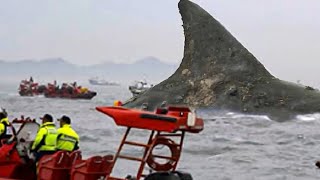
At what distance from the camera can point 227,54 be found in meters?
55.1

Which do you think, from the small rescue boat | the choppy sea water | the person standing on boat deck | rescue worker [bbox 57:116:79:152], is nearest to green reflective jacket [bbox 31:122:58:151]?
the person standing on boat deck

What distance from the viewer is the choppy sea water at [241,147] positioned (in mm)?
20500

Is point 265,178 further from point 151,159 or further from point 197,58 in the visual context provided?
point 197,58

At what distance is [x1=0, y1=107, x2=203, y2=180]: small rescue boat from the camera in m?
8.52

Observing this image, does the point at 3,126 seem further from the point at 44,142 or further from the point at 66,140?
the point at 66,140

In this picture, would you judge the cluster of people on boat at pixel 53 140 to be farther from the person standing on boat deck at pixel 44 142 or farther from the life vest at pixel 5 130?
the life vest at pixel 5 130

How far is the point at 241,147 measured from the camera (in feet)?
93.9

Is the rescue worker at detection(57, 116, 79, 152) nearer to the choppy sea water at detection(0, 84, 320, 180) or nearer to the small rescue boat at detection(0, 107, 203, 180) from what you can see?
the small rescue boat at detection(0, 107, 203, 180)

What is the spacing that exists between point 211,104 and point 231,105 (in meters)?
1.57

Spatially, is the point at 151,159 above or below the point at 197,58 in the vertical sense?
below

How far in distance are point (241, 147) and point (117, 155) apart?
2014cm

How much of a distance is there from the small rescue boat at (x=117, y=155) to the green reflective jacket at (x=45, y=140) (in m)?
0.28

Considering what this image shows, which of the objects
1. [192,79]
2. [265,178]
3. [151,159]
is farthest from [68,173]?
[192,79]

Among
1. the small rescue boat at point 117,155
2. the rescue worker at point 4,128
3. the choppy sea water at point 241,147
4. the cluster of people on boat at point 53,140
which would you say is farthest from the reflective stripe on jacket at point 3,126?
the choppy sea water at point 241,147
